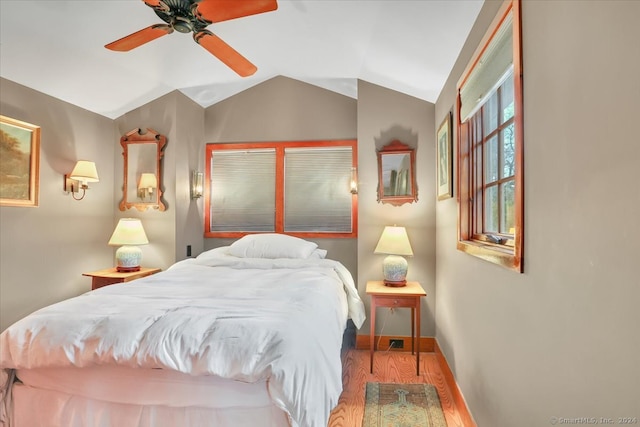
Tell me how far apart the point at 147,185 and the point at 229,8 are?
7.59 feet

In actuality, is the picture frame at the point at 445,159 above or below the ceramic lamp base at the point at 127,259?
above

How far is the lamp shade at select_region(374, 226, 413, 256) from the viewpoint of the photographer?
287 cm

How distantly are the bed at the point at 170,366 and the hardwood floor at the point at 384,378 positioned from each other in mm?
703

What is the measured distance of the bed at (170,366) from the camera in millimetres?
1305

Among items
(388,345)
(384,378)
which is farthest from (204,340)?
(388,345)

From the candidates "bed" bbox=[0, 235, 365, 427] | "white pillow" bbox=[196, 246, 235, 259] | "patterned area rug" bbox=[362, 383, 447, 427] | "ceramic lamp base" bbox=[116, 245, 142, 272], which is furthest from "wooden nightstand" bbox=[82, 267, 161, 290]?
"patterned area rug" bbox=[362, 383, 447, 427]

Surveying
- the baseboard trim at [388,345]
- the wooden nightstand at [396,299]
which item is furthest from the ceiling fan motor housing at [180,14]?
the baseboard trim at [388,345]

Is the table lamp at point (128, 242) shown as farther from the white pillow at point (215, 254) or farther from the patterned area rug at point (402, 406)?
the patterned area rug at point (402, 406)

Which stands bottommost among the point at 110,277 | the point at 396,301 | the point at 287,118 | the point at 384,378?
the point at 384,378

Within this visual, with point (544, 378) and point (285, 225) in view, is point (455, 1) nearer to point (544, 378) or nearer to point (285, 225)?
point (544, 378)

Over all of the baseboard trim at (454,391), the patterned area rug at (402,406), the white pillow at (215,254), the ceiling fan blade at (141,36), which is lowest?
the patterned area rug at (402,406)

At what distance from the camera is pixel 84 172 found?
3.07 metres

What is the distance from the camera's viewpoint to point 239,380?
130cm

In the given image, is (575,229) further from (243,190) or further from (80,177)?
(80,177)
